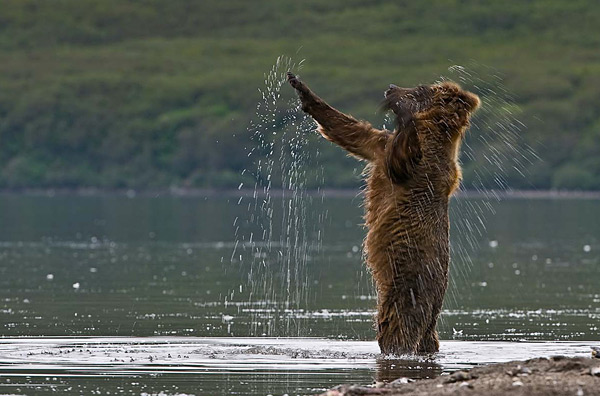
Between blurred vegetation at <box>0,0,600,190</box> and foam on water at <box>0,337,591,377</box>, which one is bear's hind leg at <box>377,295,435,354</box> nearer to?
foam on water at <box>0,337,591,377</box>

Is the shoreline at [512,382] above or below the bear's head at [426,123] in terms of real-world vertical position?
below

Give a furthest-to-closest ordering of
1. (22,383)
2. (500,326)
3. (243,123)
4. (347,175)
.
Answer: (243,123)
(347,175)
(500,326)
(22,383)

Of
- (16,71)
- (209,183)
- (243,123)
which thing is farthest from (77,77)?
(209,183)

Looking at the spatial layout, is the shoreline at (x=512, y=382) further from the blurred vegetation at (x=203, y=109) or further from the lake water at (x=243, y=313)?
the blurred vegetation at (x=203, y=109)

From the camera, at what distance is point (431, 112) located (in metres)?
15.5

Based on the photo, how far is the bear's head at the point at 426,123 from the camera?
15086 millimetres

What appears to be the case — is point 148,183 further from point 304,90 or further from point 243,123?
point 304,90

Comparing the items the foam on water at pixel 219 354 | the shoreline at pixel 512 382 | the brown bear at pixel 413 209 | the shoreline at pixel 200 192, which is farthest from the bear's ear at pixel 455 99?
the shoreline at pixel 200 192

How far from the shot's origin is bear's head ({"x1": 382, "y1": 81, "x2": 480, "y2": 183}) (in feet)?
49.5

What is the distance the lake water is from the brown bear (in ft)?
1.53

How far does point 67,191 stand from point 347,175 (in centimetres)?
2493

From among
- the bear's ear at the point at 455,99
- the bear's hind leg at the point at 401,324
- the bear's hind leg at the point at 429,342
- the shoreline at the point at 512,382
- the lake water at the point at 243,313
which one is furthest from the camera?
the bear's hind leg at the point at 429,342

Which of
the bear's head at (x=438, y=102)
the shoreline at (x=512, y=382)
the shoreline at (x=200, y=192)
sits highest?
the shoreline at (x=200, y=192)

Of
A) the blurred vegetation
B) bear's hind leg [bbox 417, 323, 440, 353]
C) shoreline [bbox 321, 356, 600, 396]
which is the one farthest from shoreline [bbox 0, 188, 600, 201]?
shoreline [bbox 321, 356, 600, 396]
